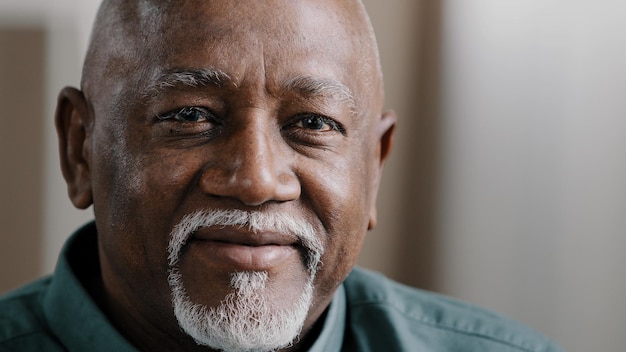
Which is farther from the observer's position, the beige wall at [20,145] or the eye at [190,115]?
the beige wall at [20,145]

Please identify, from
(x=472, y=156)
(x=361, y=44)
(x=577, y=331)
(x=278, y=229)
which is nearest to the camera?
(x=278, y=229)

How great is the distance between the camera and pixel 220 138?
4.41 ft

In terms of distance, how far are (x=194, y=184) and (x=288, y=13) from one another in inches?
12.0

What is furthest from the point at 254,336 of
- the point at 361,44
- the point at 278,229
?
the point at 361,44

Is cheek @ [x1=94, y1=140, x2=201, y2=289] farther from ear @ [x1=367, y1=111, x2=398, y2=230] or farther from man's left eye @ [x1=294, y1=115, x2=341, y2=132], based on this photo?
ear @ [x1=367, y1=111, x2=398, y2=230]

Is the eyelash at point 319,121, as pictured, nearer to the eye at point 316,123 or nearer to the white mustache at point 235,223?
the eye at point 316,123

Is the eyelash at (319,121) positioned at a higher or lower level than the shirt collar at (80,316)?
higher

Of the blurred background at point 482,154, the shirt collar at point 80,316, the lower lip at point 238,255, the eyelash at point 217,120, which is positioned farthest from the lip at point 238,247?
the blurred background at point 482,154

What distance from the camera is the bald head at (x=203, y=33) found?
53.0 inches

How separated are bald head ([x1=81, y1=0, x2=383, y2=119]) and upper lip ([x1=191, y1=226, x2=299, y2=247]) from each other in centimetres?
26

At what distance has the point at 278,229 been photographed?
1317 millimetres

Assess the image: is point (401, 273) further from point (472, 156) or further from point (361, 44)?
point (361, 44)

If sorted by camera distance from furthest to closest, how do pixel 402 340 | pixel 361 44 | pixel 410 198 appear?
1. pixel 410 198
2. pixel 402 340
3. pixel 361 44

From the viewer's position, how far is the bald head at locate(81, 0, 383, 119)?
1.35 meters
